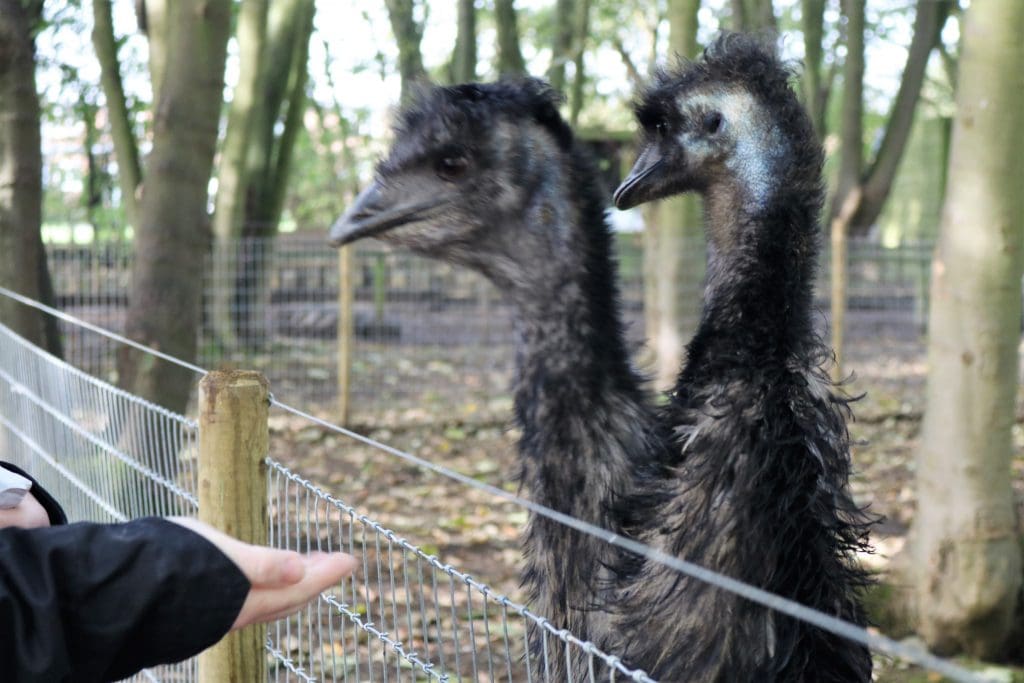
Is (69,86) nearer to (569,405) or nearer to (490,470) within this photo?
(490,470)

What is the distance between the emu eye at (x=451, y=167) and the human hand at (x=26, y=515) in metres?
1.24

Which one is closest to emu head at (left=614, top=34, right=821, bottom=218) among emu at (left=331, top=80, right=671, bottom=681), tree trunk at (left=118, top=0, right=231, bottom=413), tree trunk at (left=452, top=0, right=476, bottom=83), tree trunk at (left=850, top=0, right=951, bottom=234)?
emu at (left=331, top=80, right=671, bottom=681)

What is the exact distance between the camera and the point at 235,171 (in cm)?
1187

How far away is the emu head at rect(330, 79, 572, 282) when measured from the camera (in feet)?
9.00

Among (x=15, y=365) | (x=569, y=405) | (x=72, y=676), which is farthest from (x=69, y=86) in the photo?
(x=72, y=676)

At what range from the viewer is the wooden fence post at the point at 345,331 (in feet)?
31.5

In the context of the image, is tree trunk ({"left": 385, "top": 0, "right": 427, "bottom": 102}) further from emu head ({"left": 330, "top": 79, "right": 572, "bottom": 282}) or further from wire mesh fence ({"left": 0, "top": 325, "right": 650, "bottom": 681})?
emu head ({"left": 330, "top": 79, "right": 572, "bottom": 282})

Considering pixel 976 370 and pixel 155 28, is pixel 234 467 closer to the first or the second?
pixel 976 370

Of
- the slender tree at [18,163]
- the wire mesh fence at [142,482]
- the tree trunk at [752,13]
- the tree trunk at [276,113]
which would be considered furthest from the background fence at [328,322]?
the wire mesh fence at [142,482]

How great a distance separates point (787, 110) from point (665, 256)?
7.05 m

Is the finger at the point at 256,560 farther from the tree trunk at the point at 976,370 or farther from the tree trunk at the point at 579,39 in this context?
the tree trunk at the point at 579,39

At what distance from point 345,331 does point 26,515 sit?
788 cm

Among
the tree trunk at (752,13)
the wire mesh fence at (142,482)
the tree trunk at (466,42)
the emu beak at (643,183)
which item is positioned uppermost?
the tree trunk at (752,13)

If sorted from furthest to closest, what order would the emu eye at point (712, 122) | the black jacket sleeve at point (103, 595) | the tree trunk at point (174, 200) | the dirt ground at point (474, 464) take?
the dirt ground at point (474, 464) → the tree trunk at point (174, 200) → the emu eye at point (712, 122) → the black jacket sleeve at point (103, 595)
